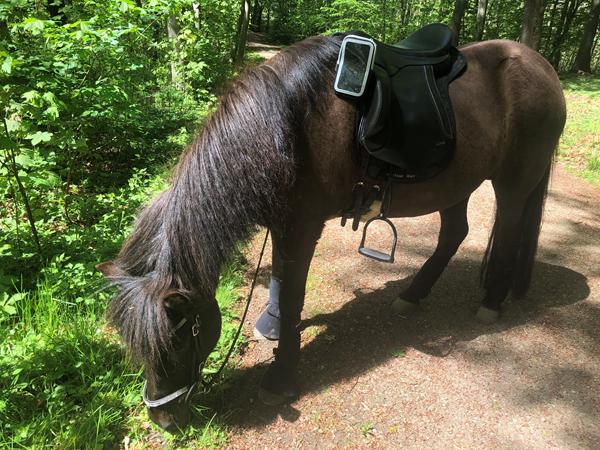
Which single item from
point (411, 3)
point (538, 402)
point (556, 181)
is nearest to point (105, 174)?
point (538, 402)

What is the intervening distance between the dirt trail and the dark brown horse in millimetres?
248

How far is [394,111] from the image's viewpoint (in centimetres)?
196

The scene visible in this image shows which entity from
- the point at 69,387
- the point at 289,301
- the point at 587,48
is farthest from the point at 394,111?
the point at 587,48

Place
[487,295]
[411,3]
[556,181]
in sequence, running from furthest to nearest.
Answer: [411,3] → [556,181] → [487,295]

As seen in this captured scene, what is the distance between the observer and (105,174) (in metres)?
4.33

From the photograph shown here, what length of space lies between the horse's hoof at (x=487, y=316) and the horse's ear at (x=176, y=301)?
210 centimetres

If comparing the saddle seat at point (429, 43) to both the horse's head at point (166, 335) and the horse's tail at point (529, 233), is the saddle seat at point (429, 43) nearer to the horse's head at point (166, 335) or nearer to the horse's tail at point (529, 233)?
the horse's tail at point (529, 233)

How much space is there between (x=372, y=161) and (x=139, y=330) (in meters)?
1.26

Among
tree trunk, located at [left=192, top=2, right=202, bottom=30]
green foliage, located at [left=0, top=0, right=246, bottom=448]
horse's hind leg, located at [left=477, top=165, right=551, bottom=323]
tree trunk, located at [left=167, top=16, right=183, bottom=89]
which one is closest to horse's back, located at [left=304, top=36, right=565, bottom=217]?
horse's hind leg, located at [left=477, top=165, right=551, bottom=323]

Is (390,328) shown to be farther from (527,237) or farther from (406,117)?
(406,117)

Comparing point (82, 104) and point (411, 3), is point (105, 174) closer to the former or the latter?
point (82, 104)

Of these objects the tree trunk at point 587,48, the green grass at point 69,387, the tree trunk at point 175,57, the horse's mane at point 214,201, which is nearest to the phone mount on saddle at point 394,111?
the horse's mane at point 214,201

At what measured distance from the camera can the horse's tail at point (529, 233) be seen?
284cm

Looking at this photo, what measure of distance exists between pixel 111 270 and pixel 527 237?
2683 mm
